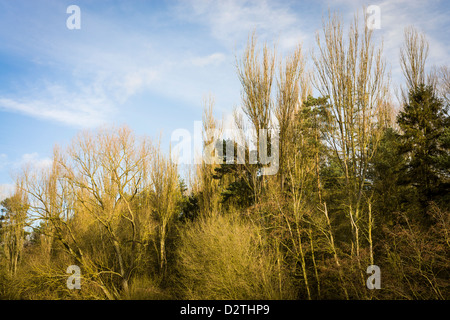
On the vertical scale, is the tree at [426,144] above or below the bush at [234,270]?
above

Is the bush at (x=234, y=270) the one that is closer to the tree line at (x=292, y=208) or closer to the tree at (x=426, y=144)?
the tree line at (x=292, y=208)

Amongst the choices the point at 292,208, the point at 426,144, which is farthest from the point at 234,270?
the point at 426,144

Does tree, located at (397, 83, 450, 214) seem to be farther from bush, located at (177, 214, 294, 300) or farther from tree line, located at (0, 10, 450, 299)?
bush, located at (177, 214, 294, 300)

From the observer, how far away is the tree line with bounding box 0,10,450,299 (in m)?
10.5

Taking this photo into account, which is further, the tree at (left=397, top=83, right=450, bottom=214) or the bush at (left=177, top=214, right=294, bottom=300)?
the tree at (left=397, top=83, right=450, bottom=214)

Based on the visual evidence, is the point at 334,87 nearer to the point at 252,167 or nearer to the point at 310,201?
the point at 252,167

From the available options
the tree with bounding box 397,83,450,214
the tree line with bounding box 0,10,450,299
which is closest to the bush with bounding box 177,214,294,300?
the tree line with bounding box 0,10,450,299

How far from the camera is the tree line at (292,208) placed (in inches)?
415

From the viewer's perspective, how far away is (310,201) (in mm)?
15922

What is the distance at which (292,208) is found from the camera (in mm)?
13086

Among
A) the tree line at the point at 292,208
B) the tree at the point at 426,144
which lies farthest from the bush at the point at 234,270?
the tree at the point at 426,144

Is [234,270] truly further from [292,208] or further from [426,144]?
[426,144]

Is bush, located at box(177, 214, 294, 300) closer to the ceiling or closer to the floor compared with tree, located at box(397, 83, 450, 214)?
closer to the floor
